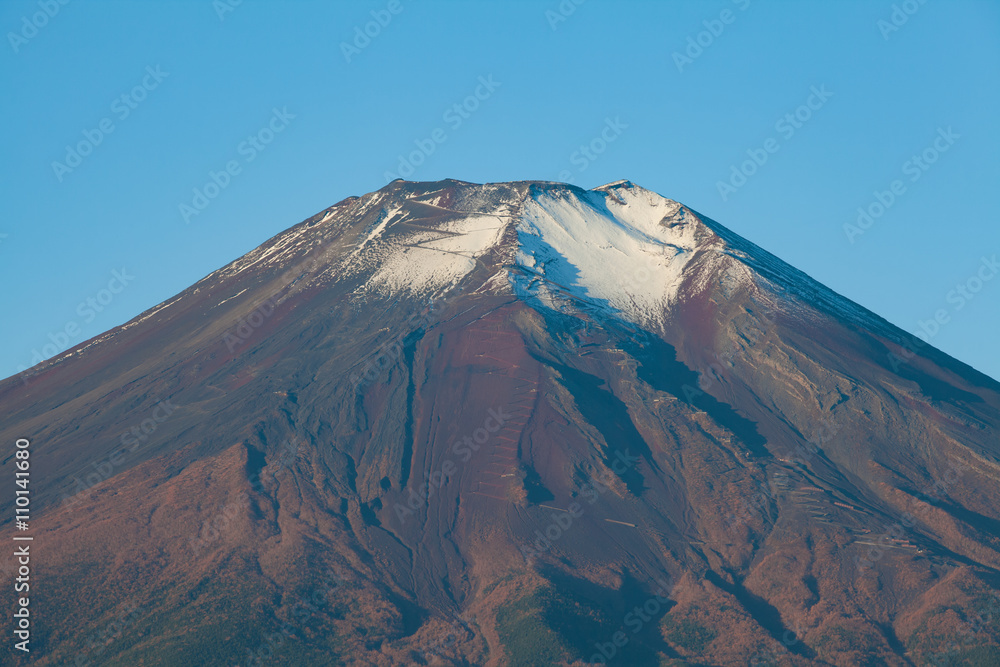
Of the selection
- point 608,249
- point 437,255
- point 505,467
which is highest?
point 608,249

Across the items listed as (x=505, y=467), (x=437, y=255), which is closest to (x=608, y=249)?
(x=437, y=255)

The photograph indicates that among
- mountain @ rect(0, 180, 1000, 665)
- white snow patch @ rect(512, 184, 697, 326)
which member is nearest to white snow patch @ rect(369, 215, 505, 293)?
mountain @ rect(0, 180, 1000, 665)

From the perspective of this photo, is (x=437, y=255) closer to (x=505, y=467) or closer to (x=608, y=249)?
(x=608, y=249)

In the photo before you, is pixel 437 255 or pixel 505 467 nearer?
pixel 505 467

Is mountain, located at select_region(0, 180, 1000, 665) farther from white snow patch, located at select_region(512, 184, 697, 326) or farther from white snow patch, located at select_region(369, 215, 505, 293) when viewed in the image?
white snow patch, located at select_region(512, 184, 697, 326)

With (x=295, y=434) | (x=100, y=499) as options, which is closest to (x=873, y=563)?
(x=295, y=434)

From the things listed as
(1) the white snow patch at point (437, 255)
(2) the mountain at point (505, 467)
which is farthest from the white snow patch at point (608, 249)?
(1) the white snow patch at point (437, 255)

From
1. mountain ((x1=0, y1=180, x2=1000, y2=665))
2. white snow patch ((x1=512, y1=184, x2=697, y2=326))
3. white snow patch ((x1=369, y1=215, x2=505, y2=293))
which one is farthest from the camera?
white snow patch ((x1=512, y1=184, x2=697, y2=326))

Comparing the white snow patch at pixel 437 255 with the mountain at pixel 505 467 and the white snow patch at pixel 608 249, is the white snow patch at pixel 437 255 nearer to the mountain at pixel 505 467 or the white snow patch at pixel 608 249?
the mountain at pixel 505 467
